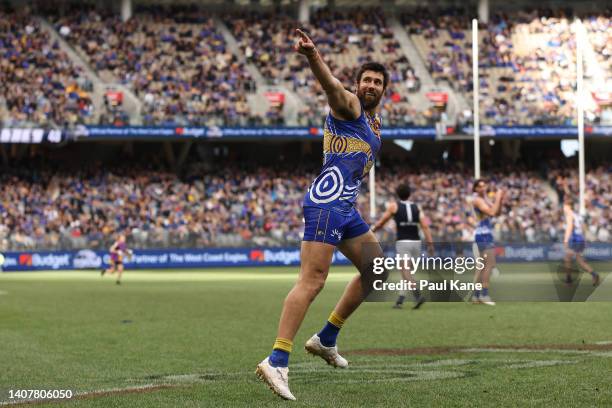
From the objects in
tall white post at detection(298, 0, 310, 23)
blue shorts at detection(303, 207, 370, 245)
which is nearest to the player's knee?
blue shorts at detection(303, 207, 370, 245)

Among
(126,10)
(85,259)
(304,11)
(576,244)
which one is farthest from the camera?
(304,11)

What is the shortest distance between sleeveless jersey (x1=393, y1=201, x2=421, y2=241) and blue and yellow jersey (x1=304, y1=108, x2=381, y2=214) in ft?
32.6

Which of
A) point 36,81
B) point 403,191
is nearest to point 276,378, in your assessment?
point 403,191

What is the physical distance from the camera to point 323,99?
51969 millimetres

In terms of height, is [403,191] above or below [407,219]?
above

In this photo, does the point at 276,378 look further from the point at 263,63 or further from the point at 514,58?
the point at 514,58

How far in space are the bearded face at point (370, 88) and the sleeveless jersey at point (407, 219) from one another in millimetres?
10040

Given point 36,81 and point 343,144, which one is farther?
point 36,81

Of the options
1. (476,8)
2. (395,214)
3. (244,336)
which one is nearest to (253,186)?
(476,8)

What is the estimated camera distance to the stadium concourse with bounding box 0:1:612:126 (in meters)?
48.9

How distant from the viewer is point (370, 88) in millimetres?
7945

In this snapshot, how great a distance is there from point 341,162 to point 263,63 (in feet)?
150

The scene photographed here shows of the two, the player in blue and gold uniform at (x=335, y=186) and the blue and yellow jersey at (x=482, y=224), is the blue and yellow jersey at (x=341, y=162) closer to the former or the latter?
the player in blue and gold uniform at (x=335, y=186)

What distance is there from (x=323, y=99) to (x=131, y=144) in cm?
997
